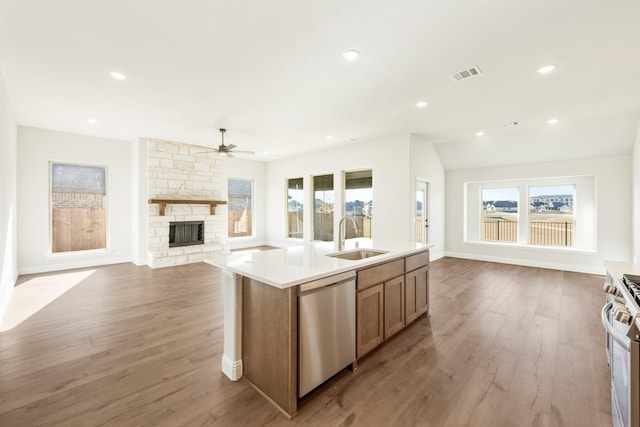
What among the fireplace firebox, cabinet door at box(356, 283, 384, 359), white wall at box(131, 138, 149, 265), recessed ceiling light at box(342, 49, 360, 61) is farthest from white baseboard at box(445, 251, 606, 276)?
white wall at box(131, 138, 149, 265)

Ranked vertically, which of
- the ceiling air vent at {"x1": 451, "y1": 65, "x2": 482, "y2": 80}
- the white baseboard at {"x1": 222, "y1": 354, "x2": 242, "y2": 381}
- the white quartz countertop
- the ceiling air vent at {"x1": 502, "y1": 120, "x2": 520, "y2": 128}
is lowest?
the white baseboard at {"x1": 222, "y1": 354, "x2": 242, "y2": 381}

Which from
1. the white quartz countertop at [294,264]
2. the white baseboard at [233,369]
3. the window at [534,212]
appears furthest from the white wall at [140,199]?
the window at [534,212]

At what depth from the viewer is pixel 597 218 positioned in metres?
5.36

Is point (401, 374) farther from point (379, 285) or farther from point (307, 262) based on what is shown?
point (307, 262)

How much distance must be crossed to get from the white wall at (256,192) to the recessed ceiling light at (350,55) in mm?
6197

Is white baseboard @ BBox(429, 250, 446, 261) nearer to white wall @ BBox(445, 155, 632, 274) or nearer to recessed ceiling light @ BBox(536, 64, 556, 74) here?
white wall @ BBox(445, 155, 632, 274)

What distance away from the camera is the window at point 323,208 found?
750cm

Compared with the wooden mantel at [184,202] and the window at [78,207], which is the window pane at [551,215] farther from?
the window at [78,207]

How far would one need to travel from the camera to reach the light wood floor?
69.1 inches

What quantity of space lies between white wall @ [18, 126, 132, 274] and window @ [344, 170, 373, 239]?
4.97m

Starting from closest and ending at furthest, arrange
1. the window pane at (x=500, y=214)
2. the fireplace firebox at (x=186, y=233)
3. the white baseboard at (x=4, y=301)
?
the white baseboard at (x=4, y=301) → the fireplace firebox at (x=186, y=233) → the window pane at (x=500, y=214)

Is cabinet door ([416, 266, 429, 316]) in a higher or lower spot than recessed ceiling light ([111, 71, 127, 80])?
lower

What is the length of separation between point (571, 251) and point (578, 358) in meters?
4.32

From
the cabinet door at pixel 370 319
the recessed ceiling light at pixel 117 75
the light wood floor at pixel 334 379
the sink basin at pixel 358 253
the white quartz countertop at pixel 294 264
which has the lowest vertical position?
the light wood floor at pixel 334 379
